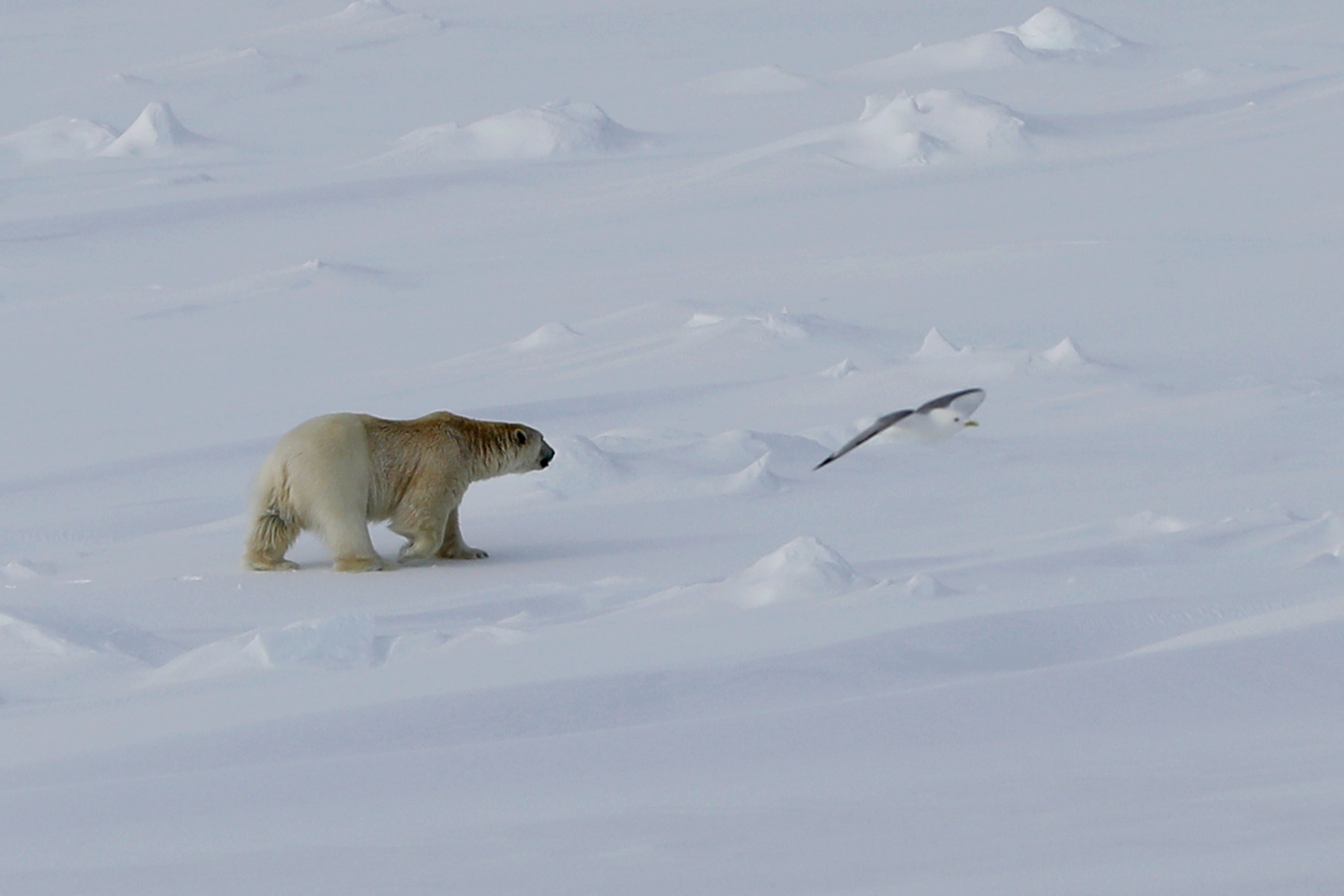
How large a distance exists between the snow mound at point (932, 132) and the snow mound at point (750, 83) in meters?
2.80

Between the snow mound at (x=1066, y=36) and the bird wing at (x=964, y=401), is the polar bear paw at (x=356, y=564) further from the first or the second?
the snow mound at (x=1066, y=36)

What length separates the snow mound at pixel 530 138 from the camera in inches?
636

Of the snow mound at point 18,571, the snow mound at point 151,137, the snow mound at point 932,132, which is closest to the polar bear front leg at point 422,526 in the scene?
the snow mound at point 18,571

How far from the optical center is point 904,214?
13.6 meters

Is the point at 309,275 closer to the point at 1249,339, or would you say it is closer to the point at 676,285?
the point at 676,285

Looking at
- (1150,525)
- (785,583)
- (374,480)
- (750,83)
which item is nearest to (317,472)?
(374,480)

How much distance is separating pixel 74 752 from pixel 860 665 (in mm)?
1616

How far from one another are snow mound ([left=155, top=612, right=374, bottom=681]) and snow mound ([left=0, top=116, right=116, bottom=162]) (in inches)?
536

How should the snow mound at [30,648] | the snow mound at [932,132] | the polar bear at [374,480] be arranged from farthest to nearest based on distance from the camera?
1. the snow mound at [932,132]
2. the polar bear at [374,480]
3. the snow mound at [30,648]

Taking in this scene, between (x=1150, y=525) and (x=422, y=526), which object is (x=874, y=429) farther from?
(x=422, y=526)

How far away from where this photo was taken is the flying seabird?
174 inches

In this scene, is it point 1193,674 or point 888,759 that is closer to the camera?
point 888,759

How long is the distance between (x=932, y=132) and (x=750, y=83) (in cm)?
382

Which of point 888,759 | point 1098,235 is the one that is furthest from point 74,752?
point 1098,235
